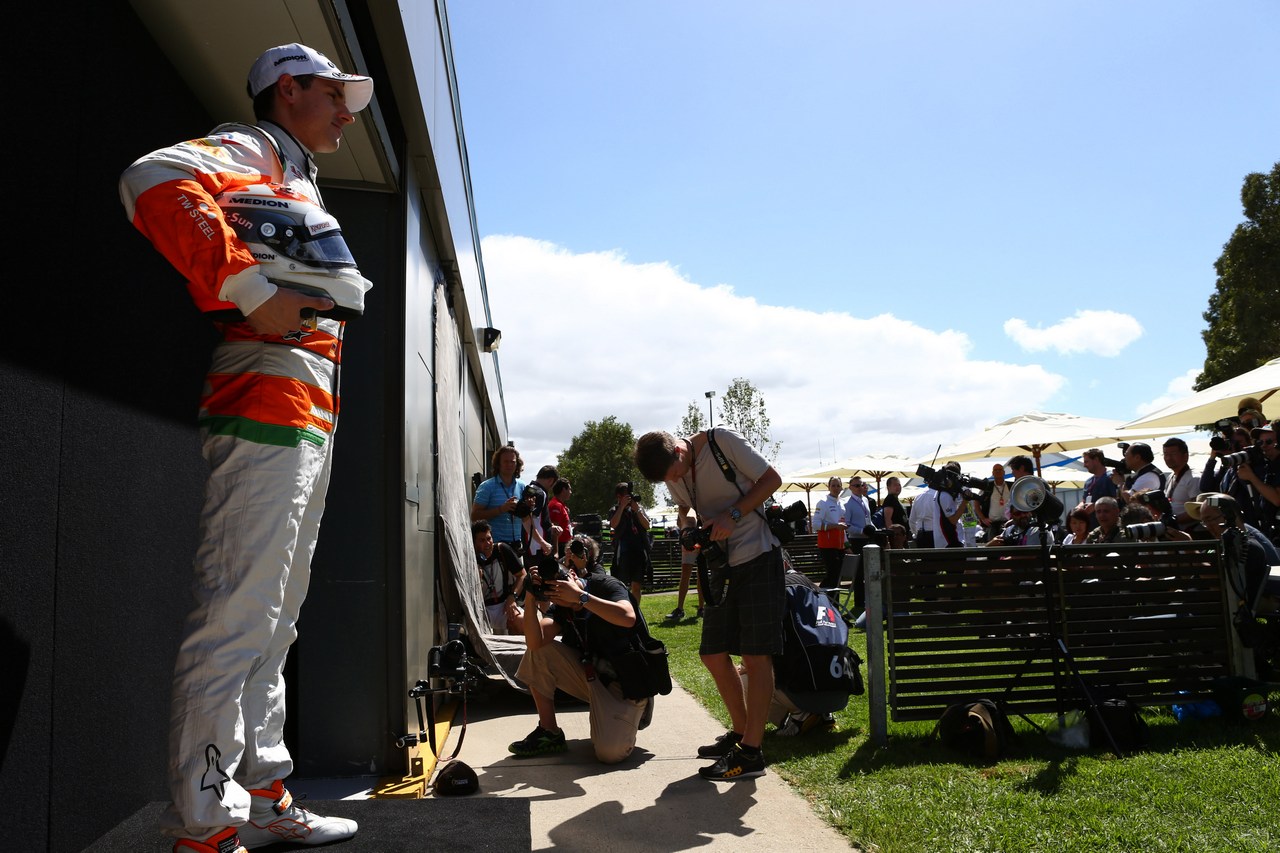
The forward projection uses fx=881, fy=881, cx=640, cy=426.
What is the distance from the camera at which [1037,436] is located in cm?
1405

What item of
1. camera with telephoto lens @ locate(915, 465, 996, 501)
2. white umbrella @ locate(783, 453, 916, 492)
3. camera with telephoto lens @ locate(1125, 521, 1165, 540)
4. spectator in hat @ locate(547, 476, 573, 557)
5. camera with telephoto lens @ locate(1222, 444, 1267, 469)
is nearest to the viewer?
camera with telephoto lens @ locate(915, 465, 996, 501)

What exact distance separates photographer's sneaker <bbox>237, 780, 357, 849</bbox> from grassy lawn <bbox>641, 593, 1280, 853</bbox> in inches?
76.7

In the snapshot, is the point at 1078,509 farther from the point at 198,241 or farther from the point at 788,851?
the point at 198,241

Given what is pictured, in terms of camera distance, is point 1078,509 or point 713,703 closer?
point 713,703

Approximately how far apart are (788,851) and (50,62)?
10.8 feet

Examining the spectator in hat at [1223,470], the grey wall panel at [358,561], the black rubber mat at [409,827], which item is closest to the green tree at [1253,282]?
the spectator in hat at [1223,470]

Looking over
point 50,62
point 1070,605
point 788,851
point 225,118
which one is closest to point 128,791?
point 50,62

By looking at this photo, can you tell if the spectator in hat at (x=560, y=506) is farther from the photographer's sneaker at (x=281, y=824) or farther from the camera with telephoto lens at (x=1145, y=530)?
the photographer's sneaker at (x=281, y=824)

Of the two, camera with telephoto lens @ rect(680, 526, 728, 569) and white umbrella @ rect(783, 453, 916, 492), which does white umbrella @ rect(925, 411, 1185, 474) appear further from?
camera with telephoto lens @ rect(680, 526, 728, 569)

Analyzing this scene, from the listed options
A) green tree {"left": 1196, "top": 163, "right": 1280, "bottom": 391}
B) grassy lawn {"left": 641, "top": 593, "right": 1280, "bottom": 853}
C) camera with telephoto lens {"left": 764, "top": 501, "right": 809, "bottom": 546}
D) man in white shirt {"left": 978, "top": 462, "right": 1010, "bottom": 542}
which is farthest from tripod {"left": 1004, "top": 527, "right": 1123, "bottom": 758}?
green tree {"left": 1196, "top": 163, "right": 1280, "bottom": 391}

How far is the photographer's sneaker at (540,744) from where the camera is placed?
4.77 metres

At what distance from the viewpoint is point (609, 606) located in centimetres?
461

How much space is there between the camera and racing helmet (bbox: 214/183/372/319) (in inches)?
78.5

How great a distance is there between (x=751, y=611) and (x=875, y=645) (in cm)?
87
